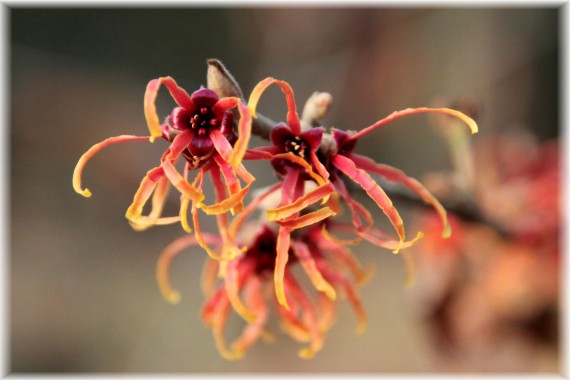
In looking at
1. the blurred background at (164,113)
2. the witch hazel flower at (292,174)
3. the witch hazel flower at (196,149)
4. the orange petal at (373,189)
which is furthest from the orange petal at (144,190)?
the blurred background at (164,113)

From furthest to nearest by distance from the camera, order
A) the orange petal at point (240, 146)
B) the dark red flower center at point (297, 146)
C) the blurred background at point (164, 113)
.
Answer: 1. the blurred background at point (164, 113)
2. the dark red flower center at point (297, 146)
3. the orange petal at point (240, 146)

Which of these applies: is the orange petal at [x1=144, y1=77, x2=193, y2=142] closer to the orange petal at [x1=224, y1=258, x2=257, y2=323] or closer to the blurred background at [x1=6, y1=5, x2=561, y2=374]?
the orange petal at [x1=224, y1=258, x2=257, y2=323]

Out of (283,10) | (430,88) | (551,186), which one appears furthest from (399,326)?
(551,186)

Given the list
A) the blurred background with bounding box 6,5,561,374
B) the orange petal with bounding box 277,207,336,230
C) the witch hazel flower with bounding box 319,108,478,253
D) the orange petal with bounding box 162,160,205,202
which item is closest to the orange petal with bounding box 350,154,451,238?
the witch hazel flower with bounding box 319,108,478,253

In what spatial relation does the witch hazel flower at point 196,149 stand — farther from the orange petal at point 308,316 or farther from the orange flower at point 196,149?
the orange petal at point 308,316

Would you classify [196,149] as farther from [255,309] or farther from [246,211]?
[255,309]

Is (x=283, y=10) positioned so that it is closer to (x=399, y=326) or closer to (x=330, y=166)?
(x=399, y=326)
